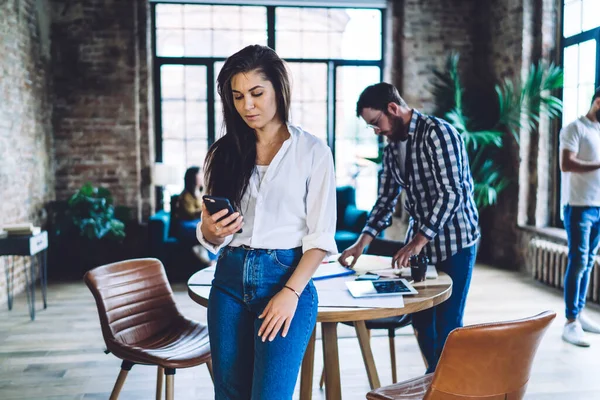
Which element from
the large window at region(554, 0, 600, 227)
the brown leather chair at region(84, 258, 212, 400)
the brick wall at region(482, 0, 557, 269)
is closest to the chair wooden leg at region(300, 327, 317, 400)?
the brown leather chair at region(84, 258, 212, 400)

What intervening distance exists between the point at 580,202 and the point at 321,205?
10.2 feet

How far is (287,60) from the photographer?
694 cm

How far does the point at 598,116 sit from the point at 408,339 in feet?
6.73

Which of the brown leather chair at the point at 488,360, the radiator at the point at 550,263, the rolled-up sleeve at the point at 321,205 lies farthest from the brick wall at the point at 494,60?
the rolled-up sleeve at the point at 321,205

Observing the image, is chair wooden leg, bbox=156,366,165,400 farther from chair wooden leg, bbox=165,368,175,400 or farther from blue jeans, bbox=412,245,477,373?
blue jeans, bbox=412,245,477,373

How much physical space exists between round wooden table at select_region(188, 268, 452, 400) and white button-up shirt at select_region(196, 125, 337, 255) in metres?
0.45

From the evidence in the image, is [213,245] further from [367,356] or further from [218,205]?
[367,356]

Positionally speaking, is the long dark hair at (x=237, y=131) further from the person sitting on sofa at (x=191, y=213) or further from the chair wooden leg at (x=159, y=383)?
the person sitting on sofa at (x=191, y=213)

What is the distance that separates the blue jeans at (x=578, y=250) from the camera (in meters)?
3.93

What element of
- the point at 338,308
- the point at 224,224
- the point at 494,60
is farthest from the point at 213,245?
the point at 494,60

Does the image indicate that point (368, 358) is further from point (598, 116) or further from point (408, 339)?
point (598, 116)

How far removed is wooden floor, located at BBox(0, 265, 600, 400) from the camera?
10.1 feet

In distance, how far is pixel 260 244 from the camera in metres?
1.47

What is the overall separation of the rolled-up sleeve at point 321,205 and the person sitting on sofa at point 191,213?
448 cm
